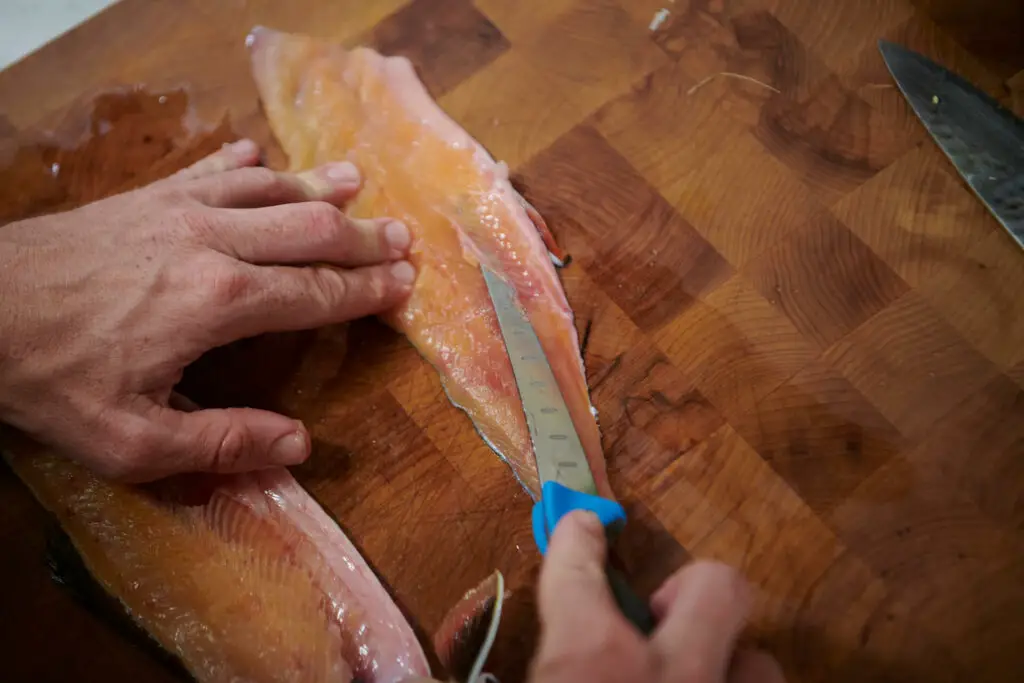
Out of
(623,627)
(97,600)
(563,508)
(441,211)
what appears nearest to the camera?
(623,627)

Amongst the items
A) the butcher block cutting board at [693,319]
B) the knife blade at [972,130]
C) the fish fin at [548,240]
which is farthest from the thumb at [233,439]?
the knife blade at [972,130]

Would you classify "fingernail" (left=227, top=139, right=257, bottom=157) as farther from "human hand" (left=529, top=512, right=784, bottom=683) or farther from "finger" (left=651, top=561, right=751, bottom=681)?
"finger" (left=651, top=561, right=751, bottom=681)

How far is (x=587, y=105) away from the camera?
1.54 metres

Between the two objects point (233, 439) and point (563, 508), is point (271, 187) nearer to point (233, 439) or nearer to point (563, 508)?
point (233, 439)

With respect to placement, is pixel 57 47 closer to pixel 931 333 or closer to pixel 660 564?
pixel 660 564

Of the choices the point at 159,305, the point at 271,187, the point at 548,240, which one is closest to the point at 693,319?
the point at 548,240

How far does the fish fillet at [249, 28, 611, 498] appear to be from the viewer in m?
1.39

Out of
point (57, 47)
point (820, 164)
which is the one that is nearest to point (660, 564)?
point (820, 164)

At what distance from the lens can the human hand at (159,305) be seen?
1228mm

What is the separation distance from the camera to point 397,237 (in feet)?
4.78

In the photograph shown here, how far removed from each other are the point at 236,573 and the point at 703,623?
86 cm

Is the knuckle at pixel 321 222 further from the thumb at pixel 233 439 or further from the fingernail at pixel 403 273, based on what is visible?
the thumb at pixel 233 439

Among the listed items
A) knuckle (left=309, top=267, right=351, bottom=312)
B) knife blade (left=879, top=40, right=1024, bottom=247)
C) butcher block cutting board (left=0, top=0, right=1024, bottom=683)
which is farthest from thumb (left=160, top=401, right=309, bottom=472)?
knife blade (left=879, top=40, right=1024, bottom=247)

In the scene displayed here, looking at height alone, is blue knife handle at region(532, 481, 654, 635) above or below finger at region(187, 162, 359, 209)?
below
